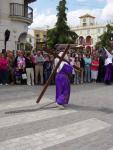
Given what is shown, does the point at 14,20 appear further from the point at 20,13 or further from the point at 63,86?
the point at 63,86

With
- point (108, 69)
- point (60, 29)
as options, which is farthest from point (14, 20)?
point (60, 29)

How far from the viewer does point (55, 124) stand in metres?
11.0

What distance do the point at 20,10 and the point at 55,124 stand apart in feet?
102

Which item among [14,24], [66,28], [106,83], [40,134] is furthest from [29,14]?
[40,134]

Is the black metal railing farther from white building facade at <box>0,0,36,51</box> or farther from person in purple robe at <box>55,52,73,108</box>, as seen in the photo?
person in purple robe at <box>55,52,73,108</box>

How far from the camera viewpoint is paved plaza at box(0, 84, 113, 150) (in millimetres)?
9031

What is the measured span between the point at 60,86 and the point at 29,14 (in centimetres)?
3047

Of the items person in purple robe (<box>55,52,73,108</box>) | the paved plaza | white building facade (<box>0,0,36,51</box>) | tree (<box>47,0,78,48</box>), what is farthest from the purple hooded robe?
tree (<box>47,0,78,48</box>)

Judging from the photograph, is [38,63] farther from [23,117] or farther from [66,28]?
[66,28]

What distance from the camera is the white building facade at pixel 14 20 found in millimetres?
38812

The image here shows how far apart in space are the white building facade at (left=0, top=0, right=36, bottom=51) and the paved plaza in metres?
22.9

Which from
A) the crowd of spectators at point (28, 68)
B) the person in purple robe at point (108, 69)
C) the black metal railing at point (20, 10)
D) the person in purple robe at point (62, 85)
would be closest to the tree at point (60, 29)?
the black metal railing at point (20, 10)

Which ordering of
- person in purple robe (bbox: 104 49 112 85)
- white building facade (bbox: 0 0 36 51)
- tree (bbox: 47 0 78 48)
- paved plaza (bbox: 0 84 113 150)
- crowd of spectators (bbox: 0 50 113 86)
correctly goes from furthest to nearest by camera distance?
tree (bbox: 47 0 78 48), white building facade (bbox: 0 0 36 51), person in purple robe (bbox: 104 49 112 85), crowd of spectators (bbox: 0 50 113 86), paved plaza (bbox: 0 84 113 150)

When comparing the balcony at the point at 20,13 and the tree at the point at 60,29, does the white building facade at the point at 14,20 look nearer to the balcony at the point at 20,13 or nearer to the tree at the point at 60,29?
the balcony at the point at 20,13
